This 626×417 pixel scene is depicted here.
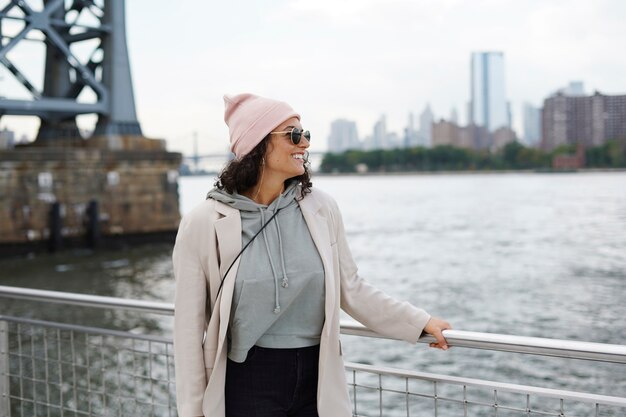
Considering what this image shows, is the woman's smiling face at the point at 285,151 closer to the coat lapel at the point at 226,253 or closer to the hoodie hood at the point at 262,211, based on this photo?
the hoodie hood at the point at 262,211

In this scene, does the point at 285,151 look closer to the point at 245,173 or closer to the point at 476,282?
the point at 245,173

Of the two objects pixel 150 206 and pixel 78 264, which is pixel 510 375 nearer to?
pixel 78 264

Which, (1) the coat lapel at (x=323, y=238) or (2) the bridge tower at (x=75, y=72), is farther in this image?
(2) the bridge tower at (x=75, y=72)

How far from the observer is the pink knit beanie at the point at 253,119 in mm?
2086

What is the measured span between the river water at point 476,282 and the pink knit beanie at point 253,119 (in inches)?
383

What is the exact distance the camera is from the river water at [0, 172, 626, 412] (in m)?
11.7

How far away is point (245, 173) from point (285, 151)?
13cm

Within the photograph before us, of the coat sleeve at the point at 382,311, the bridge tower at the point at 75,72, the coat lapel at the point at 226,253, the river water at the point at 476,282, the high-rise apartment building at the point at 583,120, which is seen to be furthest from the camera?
the high-rise apartment building at the point at 583,120

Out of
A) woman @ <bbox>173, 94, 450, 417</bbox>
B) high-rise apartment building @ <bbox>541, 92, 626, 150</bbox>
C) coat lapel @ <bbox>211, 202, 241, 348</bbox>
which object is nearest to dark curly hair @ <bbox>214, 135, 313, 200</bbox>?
woman @ <bbox>173, 94, 450, 417</bbox>

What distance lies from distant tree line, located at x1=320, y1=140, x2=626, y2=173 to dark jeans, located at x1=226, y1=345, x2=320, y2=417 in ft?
402

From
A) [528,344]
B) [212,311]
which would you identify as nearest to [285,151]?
[212,311]

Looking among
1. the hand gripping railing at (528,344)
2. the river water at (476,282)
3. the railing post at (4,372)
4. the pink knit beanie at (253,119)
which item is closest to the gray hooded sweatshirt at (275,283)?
the pink knit beanie at (253,119)

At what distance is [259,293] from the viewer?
2033mm

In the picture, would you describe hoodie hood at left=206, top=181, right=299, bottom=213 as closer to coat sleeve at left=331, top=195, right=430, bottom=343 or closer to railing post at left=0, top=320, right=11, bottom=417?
coat sleeve at left=331, top=195, right=430, bottom=343
